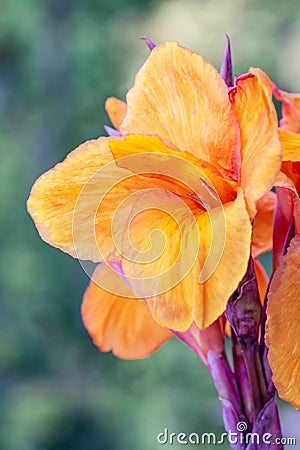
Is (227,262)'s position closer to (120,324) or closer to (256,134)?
(256,134)

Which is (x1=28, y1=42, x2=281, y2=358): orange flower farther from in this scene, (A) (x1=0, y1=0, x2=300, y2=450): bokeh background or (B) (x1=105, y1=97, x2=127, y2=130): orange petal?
(A) (x1=0, y1=0, x2=300, y2=450): bokeh background

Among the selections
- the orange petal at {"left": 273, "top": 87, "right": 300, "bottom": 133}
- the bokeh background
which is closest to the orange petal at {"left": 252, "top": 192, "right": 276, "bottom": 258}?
the orange petal at {"left": 273, "top": 87, "right": 300, "bottom": 133}

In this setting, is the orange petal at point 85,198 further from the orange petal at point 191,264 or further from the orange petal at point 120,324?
the orange petal at point 120,324

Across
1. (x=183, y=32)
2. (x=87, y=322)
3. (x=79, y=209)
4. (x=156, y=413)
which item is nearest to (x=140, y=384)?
(x=156, y=413)

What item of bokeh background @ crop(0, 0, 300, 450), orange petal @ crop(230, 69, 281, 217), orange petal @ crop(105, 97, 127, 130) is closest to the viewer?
orange petal @ crop(230, 69, 281, 217)

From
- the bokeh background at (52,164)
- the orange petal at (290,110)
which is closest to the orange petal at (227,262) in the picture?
the orange petal at (290,110)

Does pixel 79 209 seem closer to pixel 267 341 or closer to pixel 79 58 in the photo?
pixel 267 341
